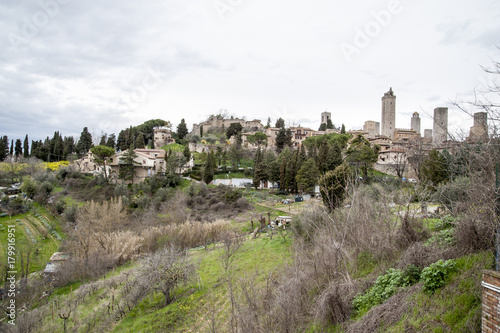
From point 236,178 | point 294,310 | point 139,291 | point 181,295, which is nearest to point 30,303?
point 139,291

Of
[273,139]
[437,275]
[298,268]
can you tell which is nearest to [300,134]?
[273,139]

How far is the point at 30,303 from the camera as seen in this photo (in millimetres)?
10977

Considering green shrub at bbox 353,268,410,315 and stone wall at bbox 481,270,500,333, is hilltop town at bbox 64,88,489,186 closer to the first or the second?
green shrub at bbox 353,268,410,315

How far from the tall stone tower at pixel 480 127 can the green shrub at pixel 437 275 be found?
2380mm

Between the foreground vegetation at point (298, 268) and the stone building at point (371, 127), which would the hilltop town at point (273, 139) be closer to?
the stone building at point (371, 127)

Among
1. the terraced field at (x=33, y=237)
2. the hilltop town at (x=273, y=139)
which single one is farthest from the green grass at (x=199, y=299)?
the hilltop town at (x=273, y=139)

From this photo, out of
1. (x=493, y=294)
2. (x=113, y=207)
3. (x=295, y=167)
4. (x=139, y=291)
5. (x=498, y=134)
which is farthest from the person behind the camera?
(x=295, y=167)

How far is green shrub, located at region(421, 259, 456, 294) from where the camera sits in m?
4.56

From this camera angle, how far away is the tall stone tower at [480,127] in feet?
16.1

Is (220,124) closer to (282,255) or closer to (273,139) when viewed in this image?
(273,139)

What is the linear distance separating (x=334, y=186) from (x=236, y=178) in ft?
84.6

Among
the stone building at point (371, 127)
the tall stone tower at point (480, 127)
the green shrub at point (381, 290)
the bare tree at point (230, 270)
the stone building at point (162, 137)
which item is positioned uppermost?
the stone building at point (371, 127)

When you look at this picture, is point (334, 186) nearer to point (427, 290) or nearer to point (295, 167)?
point (427, 290)

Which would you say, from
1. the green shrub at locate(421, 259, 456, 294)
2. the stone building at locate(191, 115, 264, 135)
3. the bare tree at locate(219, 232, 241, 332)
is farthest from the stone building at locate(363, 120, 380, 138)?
the green shrub at locate(421, 259, 456, 294)
